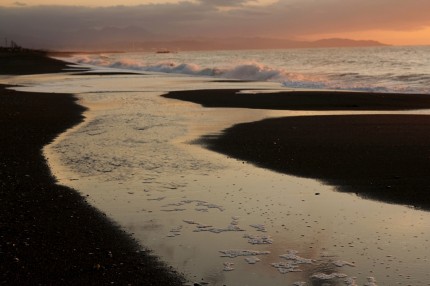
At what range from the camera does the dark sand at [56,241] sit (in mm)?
5582

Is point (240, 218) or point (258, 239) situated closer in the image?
point (258, 239)

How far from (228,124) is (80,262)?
1193cm

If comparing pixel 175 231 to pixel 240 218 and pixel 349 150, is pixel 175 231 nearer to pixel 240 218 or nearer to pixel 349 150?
pixel 240 218

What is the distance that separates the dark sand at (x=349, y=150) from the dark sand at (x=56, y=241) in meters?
4.42

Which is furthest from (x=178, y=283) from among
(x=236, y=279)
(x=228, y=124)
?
(x=228, y=124)

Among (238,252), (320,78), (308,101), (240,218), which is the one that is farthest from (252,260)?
(320,78)

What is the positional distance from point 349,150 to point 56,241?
805 centimetres

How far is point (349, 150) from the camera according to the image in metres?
12.6

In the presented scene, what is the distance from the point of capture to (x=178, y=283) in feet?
17.9

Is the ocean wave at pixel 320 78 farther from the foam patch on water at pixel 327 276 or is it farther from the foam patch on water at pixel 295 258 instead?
the foam patch on water at pixel 327 276

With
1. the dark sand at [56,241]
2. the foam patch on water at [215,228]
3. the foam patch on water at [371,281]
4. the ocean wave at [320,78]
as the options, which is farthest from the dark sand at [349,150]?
the ocean wave at [320,78]

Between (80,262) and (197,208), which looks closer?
(80,262)

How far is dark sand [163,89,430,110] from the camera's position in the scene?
22.7 meters

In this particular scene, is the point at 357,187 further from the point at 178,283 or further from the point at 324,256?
the point at 178,283
